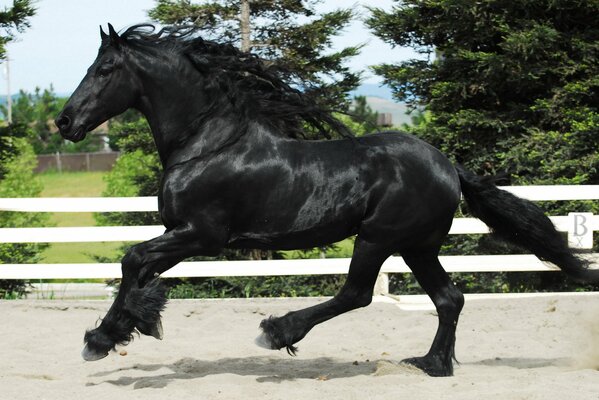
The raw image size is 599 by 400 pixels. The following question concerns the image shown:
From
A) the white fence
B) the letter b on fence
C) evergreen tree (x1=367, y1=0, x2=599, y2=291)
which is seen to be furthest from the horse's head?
evergreen tree (x1=367, y1=0, x2=599, y2=291)

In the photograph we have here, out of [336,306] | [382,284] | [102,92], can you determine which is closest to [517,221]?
[336,306]

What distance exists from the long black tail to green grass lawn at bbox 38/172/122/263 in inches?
557

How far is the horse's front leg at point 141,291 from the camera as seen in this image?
16.8 feet

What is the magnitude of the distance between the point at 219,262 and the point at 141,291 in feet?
12.5

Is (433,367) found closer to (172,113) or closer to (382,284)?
(172,113)

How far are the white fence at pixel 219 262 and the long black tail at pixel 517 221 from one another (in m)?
2.85

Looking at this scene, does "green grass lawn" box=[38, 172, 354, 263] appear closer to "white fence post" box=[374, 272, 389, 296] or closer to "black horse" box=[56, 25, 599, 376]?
"white fence post" box=[374, 272, 389, 296]

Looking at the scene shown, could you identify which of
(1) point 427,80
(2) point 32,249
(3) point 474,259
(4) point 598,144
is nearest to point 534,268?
(3) point 474,259

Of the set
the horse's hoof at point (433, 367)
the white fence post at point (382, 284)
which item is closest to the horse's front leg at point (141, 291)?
the horse's hoof at point (433, 367)

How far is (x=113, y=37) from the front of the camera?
5293 millimetres

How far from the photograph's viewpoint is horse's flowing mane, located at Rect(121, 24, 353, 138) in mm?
5469

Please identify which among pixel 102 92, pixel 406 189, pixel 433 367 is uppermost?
pixel 102 92

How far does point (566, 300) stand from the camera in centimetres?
844

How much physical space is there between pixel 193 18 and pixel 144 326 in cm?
606
